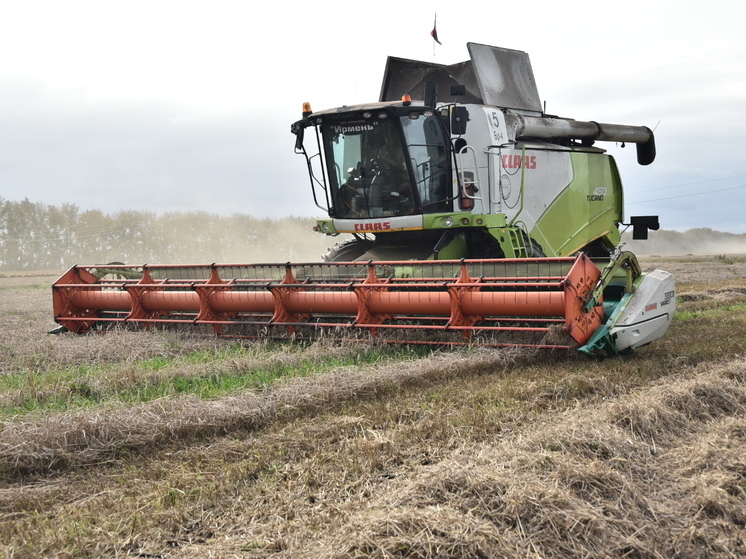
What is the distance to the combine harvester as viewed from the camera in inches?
219

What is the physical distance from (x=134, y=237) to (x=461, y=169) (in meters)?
42.9

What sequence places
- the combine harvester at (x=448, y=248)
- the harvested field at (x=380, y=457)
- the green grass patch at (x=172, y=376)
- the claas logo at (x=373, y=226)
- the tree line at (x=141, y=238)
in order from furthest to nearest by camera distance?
the tree line at (x=141, y=238) → the claas logo at (x=373, y=226) → the combine harvester at (x=448, y=248) → the green grass patch at (x=172, y=376) → the harvested field at (x=380, y=457)

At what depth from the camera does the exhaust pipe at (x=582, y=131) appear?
7730 millimetres

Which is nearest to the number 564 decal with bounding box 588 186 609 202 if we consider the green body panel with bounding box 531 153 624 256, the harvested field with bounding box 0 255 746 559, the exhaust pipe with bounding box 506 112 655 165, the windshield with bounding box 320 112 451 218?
the green body panel with bounding box 531 153 624 256

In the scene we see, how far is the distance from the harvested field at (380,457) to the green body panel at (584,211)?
263 cm

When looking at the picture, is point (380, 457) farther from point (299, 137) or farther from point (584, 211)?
point (584, 211)

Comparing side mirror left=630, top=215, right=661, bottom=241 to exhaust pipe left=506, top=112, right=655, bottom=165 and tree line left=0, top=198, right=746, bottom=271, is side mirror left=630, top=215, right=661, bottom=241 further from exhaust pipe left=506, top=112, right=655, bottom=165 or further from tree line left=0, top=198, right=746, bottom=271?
tree line left=0, top=198, right=746, bottom=271

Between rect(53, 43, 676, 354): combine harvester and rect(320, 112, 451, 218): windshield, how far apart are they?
0.01 meters

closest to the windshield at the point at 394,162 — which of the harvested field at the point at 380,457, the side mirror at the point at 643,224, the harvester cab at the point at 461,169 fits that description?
the harvester cab at the point at 461,169

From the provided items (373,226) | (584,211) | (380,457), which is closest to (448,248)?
(373,226)

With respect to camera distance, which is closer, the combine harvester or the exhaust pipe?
the combine harvester

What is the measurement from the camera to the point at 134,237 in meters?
46.8

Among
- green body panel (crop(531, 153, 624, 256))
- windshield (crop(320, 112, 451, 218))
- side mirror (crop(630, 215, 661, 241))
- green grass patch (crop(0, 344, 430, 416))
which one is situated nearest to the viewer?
green grass patch (crop(0, 344, 430, 416))

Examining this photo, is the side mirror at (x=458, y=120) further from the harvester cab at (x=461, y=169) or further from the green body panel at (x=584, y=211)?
the green body panel at (x=584, y=211)
